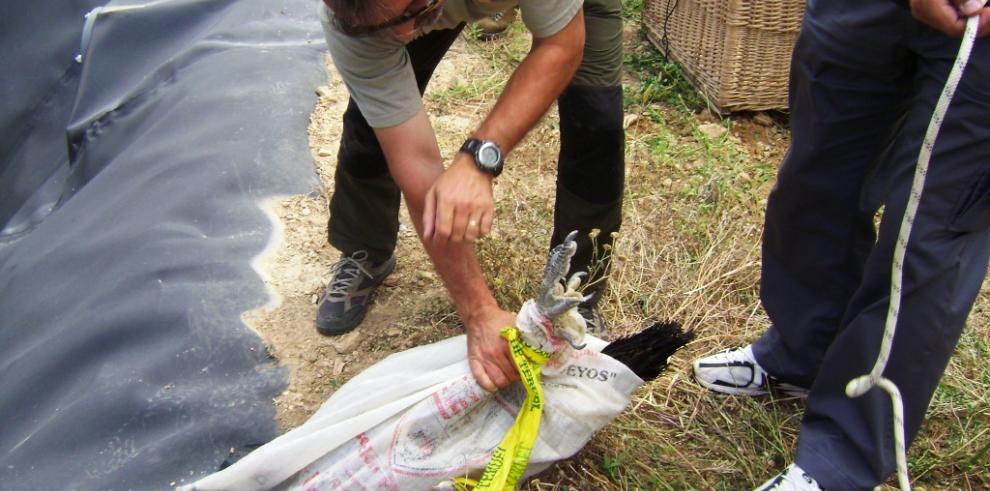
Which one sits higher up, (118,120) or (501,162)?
(501,162)

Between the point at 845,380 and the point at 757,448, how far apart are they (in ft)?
1.21

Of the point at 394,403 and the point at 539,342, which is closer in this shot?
the point at 539,342

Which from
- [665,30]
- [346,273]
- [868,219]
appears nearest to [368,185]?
[346,273]

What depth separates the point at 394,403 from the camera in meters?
1.63

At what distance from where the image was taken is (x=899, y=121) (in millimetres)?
1702

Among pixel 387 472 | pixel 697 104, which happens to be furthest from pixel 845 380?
pixel 697 104

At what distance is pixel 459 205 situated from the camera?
1.49 m

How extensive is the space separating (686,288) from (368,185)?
943 millimetres

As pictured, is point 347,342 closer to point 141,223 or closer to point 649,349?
point 141,223

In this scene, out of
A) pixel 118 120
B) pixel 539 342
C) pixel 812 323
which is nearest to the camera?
pixel 539 342

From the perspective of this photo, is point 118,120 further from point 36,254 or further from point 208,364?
point 208,364

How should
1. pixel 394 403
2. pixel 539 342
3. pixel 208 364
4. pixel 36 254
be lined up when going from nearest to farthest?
pixel 539 342, pixel 394 403, pixel 208 364, pixel 36 254

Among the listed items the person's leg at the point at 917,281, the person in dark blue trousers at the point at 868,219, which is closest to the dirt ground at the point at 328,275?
the person in dark blue trousers at the point at 868,219

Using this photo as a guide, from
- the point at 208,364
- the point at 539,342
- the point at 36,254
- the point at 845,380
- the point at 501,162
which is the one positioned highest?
the point at 501,162
